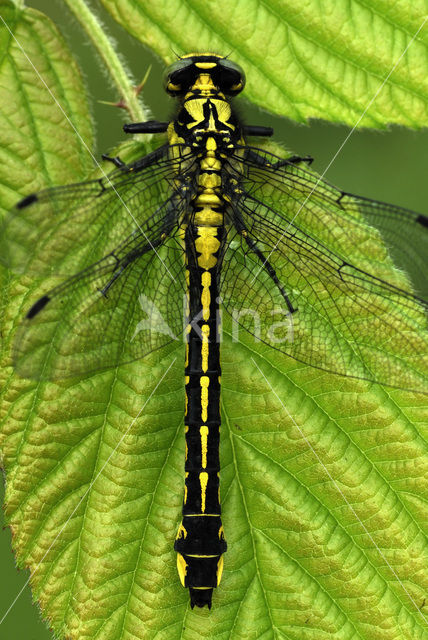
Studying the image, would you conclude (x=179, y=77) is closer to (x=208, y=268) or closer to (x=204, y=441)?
(x=208, y=268)

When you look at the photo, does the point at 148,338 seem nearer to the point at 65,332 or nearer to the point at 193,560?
the point at 65,332

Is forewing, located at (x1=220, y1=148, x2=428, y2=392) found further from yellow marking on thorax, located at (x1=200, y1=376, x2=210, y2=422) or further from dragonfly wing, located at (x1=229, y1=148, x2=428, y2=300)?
yellow marking on thorax, located at (x1=200, y1=376, x2=210, y2=422)

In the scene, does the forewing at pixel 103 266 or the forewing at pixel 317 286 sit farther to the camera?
the forewing at pixel 317 286

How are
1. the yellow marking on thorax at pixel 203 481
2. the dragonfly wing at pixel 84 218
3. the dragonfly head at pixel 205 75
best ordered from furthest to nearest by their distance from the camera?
1. the dragonfly head at pixel 205 75
2. the yellow marking on thorax at pixel 203 481
3. the dragonfly wing at pixel 84 218

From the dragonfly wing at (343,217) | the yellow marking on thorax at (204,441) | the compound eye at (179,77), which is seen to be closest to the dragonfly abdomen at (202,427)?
the yellow marking on thorax at (204,441)

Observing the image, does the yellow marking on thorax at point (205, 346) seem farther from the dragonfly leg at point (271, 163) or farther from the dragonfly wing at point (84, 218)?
the dragonfly leg at point (271, 163)

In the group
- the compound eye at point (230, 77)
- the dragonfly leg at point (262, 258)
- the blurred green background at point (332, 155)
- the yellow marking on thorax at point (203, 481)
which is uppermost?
the blurred green background at point (332, 155)

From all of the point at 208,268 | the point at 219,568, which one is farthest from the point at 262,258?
the point at 219,568

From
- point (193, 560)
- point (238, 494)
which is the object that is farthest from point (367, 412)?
point (193, 560)

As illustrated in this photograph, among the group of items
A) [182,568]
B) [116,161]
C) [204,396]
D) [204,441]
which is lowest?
[182,568]
